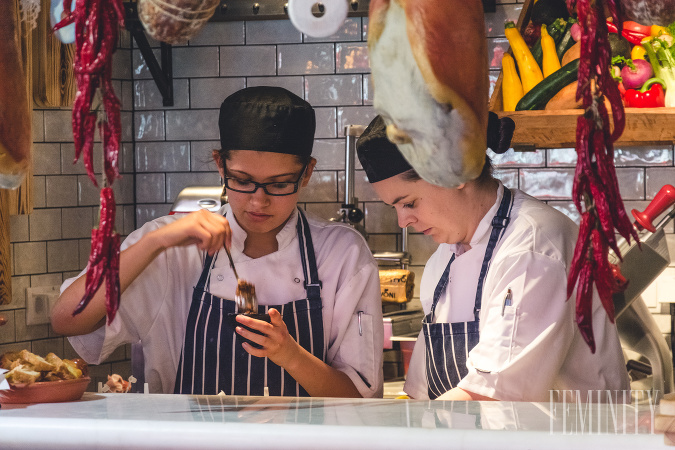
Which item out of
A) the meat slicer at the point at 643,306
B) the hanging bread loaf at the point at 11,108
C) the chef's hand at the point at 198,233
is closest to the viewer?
the hanging bread loaf at the point at 11,108

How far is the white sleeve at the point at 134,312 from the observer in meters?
1.92

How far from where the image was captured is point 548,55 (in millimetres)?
2582

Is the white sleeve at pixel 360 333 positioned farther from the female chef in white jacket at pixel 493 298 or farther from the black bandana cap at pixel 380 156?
the black bandana cap at pixel 380 156

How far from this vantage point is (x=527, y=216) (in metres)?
1.67

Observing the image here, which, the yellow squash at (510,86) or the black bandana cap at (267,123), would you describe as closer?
the black bandana cap at (267,123)

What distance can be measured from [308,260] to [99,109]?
52.3 inches

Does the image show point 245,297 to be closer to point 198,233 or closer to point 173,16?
point 198,233

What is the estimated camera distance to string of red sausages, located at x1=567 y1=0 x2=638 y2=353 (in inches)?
26.2

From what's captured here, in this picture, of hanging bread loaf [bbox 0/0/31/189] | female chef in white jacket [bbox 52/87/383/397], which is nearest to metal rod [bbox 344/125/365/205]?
female chef in white jacket [bbox 52/87/383/397]

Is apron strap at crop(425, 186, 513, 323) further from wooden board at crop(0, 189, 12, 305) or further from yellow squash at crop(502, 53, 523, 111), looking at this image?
wooden board at crop(0, 189, 12, 305)

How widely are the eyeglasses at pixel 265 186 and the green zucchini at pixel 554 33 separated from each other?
1.30 meters

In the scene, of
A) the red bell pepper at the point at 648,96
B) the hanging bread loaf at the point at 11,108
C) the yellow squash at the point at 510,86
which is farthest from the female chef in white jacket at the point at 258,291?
the red bell pepper at the point at 648,96

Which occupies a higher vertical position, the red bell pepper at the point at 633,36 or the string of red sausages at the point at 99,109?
the red bell pepper at the point at 633,36

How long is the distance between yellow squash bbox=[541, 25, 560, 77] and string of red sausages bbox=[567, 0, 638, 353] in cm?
199
